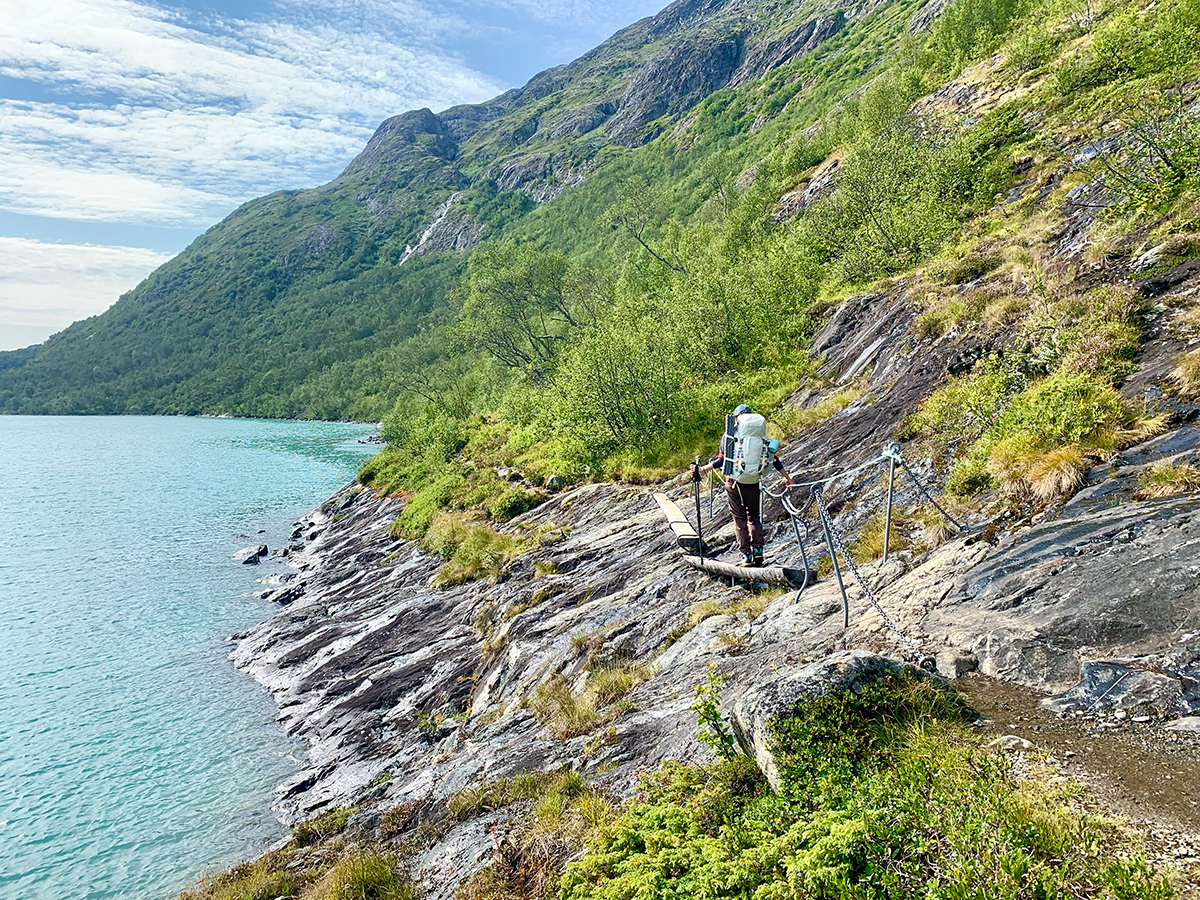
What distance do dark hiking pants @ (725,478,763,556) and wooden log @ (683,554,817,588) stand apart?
52 cm

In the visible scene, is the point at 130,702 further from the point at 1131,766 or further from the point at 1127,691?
the point at 1127,691

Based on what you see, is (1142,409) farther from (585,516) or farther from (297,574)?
(297,574)

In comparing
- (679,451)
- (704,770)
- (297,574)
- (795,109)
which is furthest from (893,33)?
(704,770)

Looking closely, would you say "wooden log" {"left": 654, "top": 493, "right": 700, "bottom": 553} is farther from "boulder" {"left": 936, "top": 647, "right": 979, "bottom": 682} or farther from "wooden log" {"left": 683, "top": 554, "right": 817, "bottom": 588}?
"boulder" {"left": 936, "top": 647, "right": 979, "bottom": 682}

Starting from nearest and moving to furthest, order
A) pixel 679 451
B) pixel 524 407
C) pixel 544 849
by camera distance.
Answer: pixel 544 849, pixel 679 451, pixel 524 407

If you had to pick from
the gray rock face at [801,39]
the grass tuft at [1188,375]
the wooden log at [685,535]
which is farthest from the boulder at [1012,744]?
the gray rock face at [801,39]

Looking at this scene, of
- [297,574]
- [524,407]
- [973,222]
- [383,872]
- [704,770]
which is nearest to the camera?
[704,770]

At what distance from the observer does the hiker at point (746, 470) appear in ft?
41.1

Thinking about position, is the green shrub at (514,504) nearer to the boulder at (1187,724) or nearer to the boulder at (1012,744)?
the boulder at (1012,744)

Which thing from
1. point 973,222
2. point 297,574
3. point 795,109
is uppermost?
point 795,109

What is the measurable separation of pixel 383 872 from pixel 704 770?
6.19 meters

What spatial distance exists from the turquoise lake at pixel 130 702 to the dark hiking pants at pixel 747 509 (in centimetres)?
1494

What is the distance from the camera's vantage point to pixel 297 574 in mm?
39062

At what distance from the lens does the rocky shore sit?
6.21 meters
